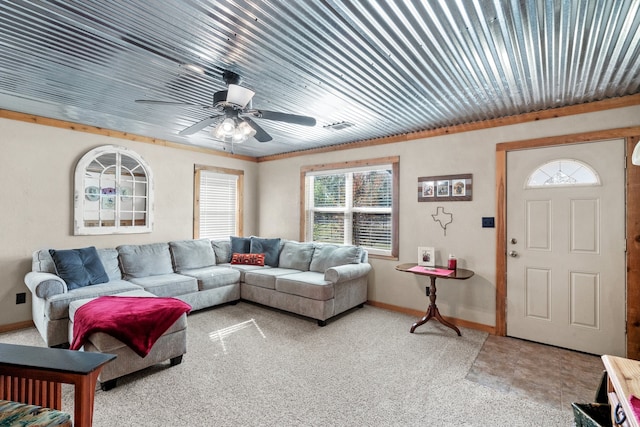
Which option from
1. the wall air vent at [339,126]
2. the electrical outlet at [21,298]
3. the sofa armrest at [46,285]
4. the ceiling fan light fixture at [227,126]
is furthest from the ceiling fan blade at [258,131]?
the electrical outlet at [21,298]

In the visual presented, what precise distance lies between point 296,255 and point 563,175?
3.54 metres

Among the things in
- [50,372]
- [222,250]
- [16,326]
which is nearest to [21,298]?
[16,326]

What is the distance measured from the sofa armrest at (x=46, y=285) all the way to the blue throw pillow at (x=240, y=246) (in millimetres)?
2432

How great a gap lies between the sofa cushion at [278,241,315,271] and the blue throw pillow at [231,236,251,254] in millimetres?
676

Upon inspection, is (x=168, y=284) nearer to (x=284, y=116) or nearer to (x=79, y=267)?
(x=79, y=267)

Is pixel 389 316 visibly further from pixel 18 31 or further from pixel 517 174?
pixel 18 31

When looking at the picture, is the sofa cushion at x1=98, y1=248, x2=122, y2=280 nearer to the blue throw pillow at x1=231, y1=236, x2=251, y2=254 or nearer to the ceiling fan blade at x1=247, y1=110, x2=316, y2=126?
the blue throw pillow at x1=231, y1=236, x2=251, y2=254

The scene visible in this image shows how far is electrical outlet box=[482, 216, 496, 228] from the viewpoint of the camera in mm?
3652

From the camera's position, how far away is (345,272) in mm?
3965

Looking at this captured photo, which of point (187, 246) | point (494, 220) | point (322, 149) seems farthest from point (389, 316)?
point (187, 246)

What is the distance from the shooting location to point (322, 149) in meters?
5.25

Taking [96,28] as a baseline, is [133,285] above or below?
below

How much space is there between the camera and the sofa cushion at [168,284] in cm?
378

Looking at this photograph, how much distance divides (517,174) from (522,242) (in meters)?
0.77
